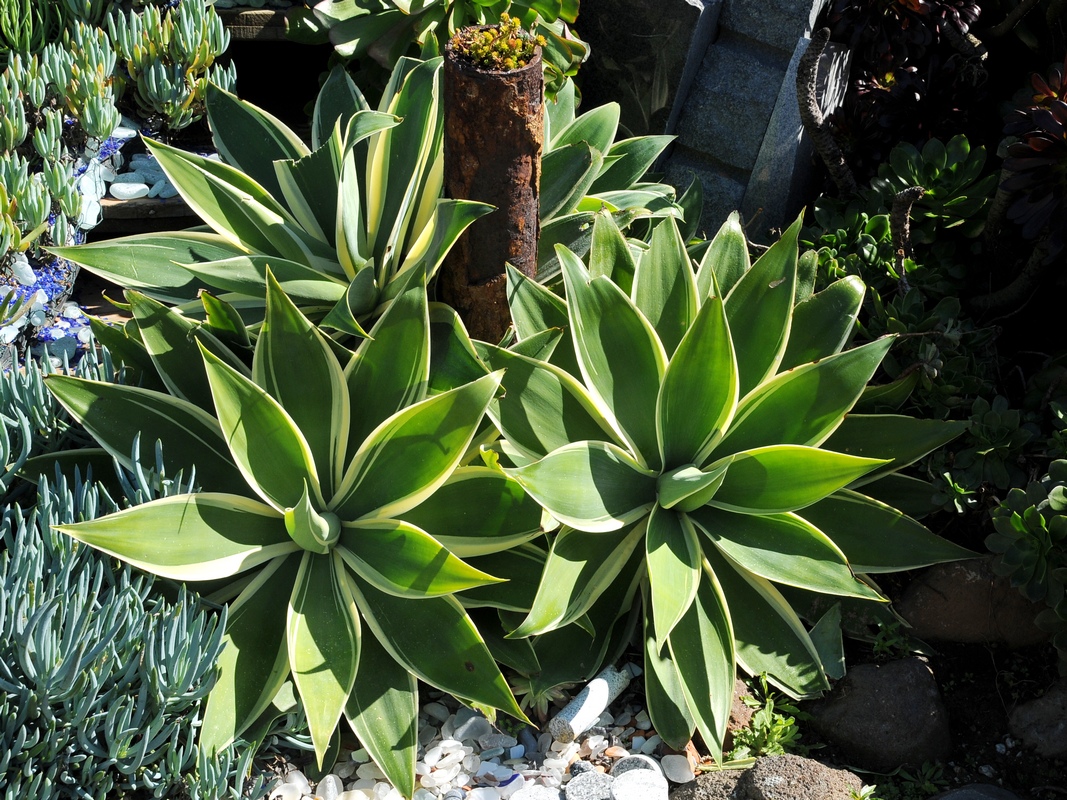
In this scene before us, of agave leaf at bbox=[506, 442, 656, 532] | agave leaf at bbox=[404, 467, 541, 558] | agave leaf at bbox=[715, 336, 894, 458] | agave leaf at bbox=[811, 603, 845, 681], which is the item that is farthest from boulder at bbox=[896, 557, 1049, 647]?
agave leaf at bbox=[404, 467, 541, 558]

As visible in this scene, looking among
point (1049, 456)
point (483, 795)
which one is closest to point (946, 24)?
point (1049, 456)

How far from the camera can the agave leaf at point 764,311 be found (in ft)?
6.67

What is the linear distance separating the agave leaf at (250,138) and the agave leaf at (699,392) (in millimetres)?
1117

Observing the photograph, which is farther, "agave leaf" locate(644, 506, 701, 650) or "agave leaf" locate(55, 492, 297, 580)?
"agave leaf" locate(644, 506, 701, 650)

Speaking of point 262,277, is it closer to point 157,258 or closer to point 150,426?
point 157,258

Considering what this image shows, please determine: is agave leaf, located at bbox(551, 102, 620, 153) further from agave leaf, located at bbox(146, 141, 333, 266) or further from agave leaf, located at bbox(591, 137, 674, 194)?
agave leaf, located at bbox(146, 141, 333, 266)

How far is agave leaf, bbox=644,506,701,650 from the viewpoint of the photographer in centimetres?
170

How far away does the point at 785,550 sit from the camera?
73.2 inches

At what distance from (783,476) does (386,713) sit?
864 millimetres

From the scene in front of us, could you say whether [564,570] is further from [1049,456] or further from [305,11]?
[305,11]

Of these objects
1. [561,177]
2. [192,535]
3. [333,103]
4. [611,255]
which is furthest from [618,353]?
[333,103]

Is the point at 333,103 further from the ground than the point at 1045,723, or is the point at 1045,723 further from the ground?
the point at 333,103

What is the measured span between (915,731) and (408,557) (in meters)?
1.10

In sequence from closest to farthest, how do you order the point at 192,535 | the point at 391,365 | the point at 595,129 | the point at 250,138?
the point at 192,535 → the point at 391,365 → the point at 250,138 → the point at 595,129
